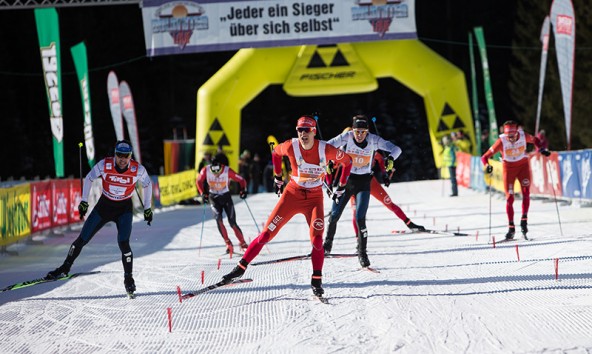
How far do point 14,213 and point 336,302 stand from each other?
334 inches

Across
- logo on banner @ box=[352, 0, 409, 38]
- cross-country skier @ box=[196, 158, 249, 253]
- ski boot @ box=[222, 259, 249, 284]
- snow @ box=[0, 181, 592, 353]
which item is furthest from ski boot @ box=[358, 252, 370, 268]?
logo on banner @ box=[352, 0, 409, 38]

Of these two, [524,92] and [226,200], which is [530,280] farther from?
[524,92]

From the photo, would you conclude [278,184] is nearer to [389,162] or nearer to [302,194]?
[302,194]

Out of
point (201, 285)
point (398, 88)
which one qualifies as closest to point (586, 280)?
point (201, 285)

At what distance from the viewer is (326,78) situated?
26016 mm

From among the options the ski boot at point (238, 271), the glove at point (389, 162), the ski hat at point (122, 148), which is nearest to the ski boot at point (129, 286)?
the ski boot at point (238, 271)

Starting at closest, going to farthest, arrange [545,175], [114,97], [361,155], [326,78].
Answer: [361,155] → [545,175] → [114,97] → [326,78]

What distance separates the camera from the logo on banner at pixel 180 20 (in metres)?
22.0

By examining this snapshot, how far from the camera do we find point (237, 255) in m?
12.6

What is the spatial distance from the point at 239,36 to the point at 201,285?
13244 mm

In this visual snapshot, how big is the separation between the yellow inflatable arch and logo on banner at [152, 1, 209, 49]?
11.9 ft

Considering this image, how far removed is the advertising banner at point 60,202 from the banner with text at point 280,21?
18.6ft

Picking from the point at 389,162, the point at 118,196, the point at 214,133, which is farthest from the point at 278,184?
the point at 214,133

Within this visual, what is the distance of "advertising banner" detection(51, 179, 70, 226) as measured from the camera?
17469 mm
